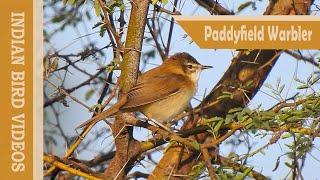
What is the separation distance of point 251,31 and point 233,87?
0.63 feet

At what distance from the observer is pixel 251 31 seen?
248 cm

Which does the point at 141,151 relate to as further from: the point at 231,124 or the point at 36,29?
the point at 36,29

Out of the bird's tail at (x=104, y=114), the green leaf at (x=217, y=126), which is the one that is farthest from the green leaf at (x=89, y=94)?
the green leaf at (x=217, y=126)

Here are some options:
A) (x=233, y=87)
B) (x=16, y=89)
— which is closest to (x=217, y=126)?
(x=233, y=87)

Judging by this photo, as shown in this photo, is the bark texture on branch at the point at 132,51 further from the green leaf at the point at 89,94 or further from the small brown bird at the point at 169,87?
the green leaf at the point at 89,94

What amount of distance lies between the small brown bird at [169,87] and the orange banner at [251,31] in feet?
0.33

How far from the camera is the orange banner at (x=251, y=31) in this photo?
8.13 feet

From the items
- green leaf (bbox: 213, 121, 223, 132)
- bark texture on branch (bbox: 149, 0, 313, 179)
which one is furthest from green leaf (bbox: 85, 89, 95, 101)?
green leaf (bbox: 213, 121, 223, 132)

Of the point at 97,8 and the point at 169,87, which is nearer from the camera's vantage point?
the point at 97,8

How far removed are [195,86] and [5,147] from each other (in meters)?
0.63

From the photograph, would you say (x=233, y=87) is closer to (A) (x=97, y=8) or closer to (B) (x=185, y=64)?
(B) (x=185, y=64)

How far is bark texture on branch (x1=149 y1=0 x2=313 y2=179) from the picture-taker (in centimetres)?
255

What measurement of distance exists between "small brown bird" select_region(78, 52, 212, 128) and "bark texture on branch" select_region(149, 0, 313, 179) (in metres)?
0.07

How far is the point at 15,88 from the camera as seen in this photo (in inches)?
94.3
